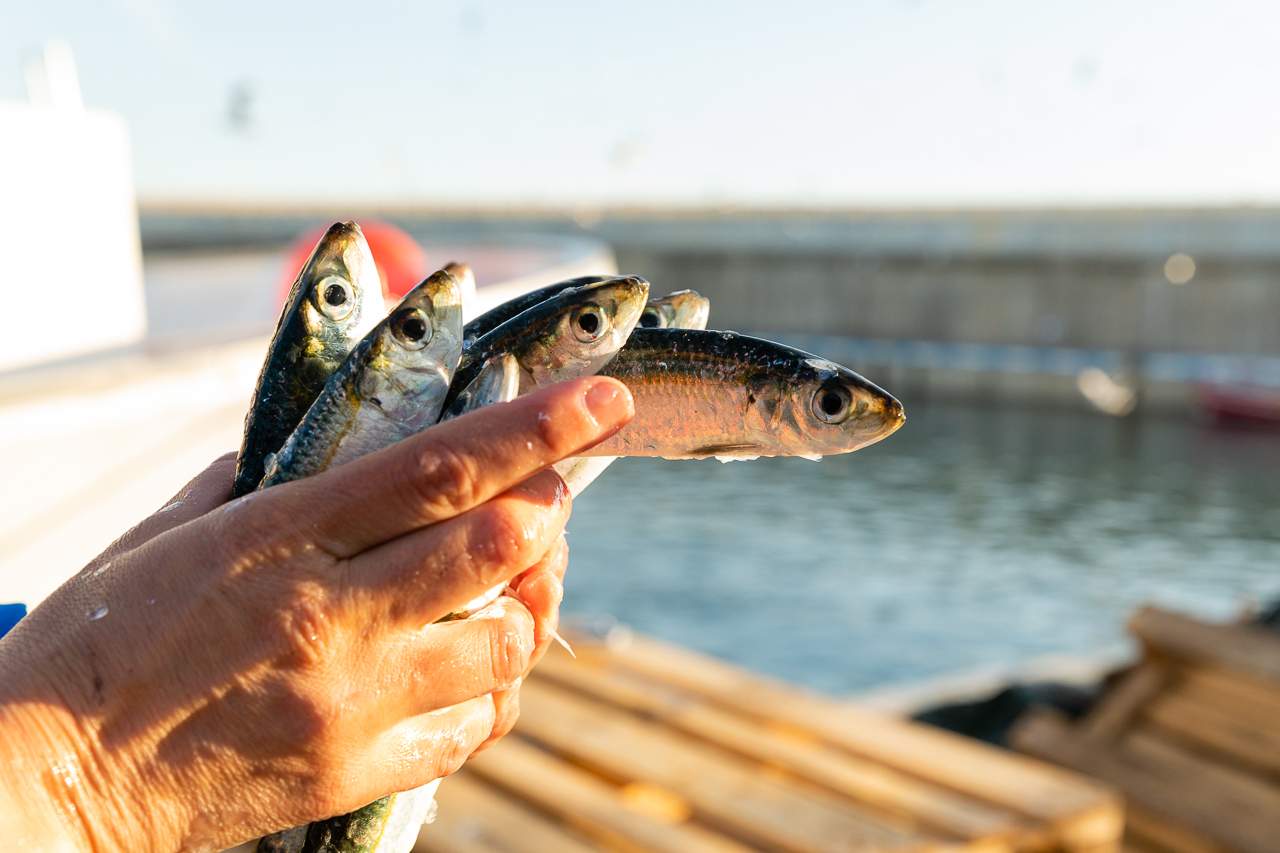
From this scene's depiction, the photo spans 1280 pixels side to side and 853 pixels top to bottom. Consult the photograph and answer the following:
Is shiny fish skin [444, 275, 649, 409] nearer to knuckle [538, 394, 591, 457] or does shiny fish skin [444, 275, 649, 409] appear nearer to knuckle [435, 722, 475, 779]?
knuckle [538, 394, 591, 457]

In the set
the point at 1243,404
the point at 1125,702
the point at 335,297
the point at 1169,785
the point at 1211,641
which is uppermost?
the point at 335,297

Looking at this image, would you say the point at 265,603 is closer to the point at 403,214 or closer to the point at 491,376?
the point at 491,376

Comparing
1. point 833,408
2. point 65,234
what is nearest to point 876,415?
point 833,408

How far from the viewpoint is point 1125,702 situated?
6812 mm

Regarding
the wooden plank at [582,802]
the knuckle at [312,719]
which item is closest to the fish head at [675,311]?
the knuckle at [312,719]

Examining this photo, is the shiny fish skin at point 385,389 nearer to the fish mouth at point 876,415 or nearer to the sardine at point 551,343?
the sardine at point 551,343

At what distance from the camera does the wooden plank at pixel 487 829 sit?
4871mm

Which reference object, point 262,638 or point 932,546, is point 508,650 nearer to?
point 262,638

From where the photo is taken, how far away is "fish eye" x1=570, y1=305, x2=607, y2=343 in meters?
1.58

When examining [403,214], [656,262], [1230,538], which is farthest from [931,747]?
[403,214]

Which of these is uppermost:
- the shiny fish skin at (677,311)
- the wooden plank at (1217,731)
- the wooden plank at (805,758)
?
the shiny fish skin at (677,311)

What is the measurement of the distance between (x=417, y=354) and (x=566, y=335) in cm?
21

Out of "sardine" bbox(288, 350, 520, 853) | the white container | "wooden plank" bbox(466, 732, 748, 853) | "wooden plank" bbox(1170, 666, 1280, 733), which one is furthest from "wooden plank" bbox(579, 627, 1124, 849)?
"sardine" bbox(288, 350, 520, 853)

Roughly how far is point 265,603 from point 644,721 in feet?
16.2
